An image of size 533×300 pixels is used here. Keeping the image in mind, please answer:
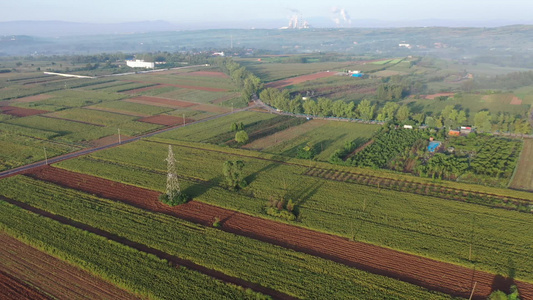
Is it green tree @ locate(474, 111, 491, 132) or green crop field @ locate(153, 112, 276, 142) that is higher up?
green tree @ locate(474, 111, 491, 132)

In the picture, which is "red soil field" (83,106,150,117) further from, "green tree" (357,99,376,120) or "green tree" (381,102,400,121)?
Result: "green tree" (381,102,400,121)

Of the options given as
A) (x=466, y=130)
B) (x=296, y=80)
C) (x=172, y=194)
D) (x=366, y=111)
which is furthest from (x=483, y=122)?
(x=296, y=80)

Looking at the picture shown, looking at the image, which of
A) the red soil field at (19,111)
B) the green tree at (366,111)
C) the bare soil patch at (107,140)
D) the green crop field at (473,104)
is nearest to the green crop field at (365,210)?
the bare soil patch at (107,140)

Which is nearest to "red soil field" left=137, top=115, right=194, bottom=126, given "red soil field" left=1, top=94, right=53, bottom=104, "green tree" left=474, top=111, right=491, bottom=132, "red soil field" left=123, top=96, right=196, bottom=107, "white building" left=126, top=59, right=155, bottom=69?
"red soil field" left=123, top=96, right=196, bottom=107

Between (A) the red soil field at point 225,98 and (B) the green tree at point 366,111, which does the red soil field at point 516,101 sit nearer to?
(B) the green tree at point 366,111

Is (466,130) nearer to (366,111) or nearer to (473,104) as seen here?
(366,111)
